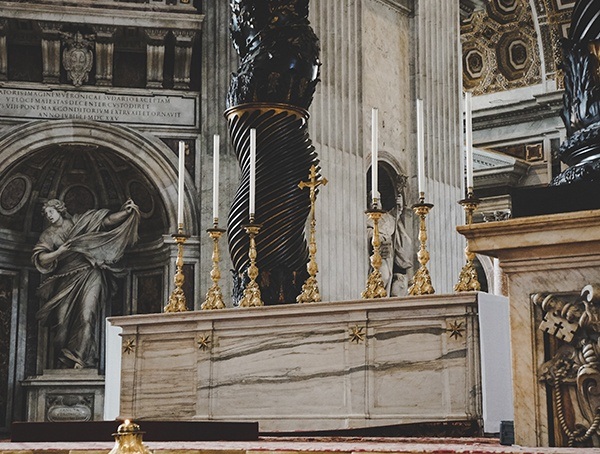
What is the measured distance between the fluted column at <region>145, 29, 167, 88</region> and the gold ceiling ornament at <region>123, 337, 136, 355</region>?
6.67 m

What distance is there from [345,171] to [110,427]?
861cm

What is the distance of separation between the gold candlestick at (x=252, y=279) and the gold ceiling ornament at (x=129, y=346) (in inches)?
27.8

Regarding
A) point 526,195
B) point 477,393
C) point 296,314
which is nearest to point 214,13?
point 296,314

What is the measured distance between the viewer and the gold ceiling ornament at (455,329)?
5.56m

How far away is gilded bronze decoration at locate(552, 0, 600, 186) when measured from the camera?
4.03 m

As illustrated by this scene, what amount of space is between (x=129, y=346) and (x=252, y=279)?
2.78ft

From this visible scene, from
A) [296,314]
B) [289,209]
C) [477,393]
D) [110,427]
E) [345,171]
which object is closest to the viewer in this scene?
[110,427]

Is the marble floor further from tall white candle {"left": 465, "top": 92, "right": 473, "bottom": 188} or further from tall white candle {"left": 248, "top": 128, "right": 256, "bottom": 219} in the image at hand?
tall white candle {"left": 248, "top": 128, "right": 256, "bottom": 219}

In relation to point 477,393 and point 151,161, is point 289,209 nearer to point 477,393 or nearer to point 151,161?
point 477,393

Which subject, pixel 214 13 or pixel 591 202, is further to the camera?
pixel 214 13

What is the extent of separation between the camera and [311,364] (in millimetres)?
5949

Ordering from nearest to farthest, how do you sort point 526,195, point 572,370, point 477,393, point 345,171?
point 572,370, point 526,195, point 477,393, point 345,171

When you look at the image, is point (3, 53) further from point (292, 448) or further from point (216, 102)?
point (292, 448)

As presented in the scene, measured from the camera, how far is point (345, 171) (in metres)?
13.4
